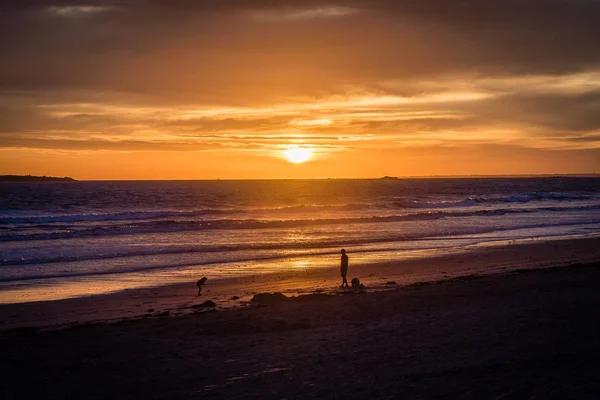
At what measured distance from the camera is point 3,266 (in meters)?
24.5

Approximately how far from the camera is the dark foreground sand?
809 cm

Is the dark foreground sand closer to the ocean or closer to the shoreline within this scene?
the shoreline

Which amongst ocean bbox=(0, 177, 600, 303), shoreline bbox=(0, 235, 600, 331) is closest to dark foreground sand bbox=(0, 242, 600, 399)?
shoreline bbox=(0, 235, 600, 331)

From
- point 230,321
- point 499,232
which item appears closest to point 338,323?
point 230,321

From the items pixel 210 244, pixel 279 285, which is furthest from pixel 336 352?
pixel 210 244

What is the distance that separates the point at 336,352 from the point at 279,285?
8824 mm

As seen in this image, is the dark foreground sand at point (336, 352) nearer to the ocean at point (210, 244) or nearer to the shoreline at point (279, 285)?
the shoreline at point (279, 285)

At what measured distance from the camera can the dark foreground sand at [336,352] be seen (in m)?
8.09

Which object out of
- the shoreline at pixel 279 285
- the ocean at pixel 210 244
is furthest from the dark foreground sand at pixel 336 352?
the ocean at pixel 210 244

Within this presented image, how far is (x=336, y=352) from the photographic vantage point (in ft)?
31.9

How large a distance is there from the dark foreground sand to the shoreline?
143 cm

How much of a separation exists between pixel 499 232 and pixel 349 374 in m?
30.8

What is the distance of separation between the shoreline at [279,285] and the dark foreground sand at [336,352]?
1.43 metres

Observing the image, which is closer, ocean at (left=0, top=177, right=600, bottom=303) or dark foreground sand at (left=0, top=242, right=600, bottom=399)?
dark foreground sand at (left=0, top=242, right=600, bottom=399)
